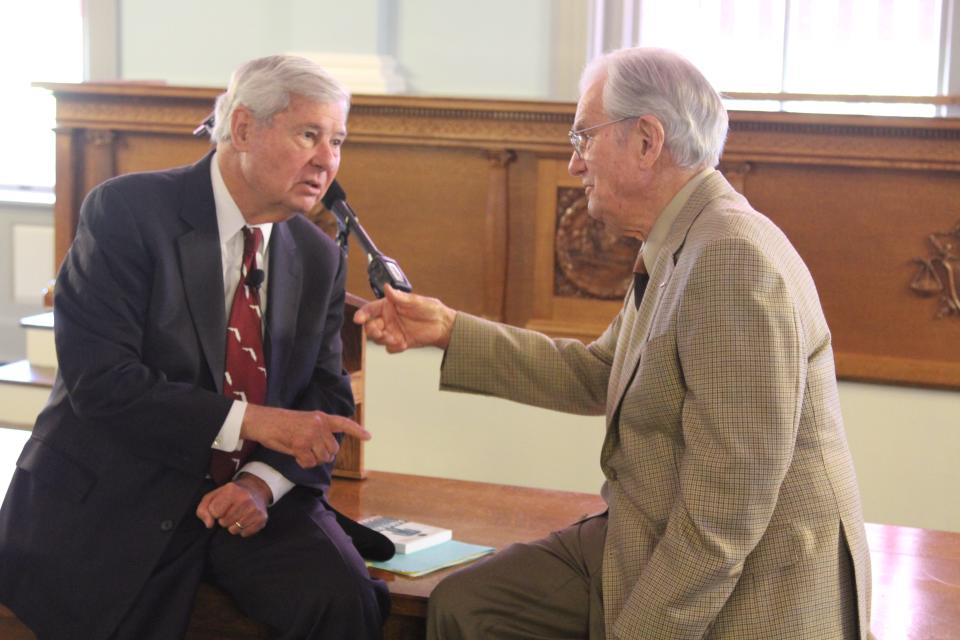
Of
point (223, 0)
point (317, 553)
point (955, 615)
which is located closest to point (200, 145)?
point (223, 0)

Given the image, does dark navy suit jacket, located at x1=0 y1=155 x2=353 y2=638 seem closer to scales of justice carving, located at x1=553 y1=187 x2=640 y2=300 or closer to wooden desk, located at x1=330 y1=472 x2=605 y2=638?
wooden desk, located at x1=330 y1=472 x2=605 y2=638

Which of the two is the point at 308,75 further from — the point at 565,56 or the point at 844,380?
the point at 565,56

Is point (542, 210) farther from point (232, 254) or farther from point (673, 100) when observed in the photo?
point (673, 100)

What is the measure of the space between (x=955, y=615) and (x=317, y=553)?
1.34m

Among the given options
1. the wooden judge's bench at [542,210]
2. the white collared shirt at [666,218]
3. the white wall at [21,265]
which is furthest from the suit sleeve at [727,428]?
the white wall at [21,265]

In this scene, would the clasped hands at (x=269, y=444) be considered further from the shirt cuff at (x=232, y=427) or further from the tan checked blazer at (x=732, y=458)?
the tan checked blazer at (x=732, y=458)

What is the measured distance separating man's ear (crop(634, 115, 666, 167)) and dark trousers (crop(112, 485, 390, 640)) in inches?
37.9

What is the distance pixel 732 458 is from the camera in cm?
200

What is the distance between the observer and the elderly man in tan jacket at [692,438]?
2.01 m

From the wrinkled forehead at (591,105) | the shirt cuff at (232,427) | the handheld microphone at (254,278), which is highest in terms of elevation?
the wrinkled forehead at (591,105)

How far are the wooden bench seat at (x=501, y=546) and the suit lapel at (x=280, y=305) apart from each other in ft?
1.53

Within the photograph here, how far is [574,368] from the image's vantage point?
8.81 feet

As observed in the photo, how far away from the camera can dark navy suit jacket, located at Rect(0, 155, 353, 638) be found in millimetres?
2383

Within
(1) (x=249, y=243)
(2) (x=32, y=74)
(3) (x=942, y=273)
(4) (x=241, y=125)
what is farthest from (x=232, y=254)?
(2) (x=32, y=74)
